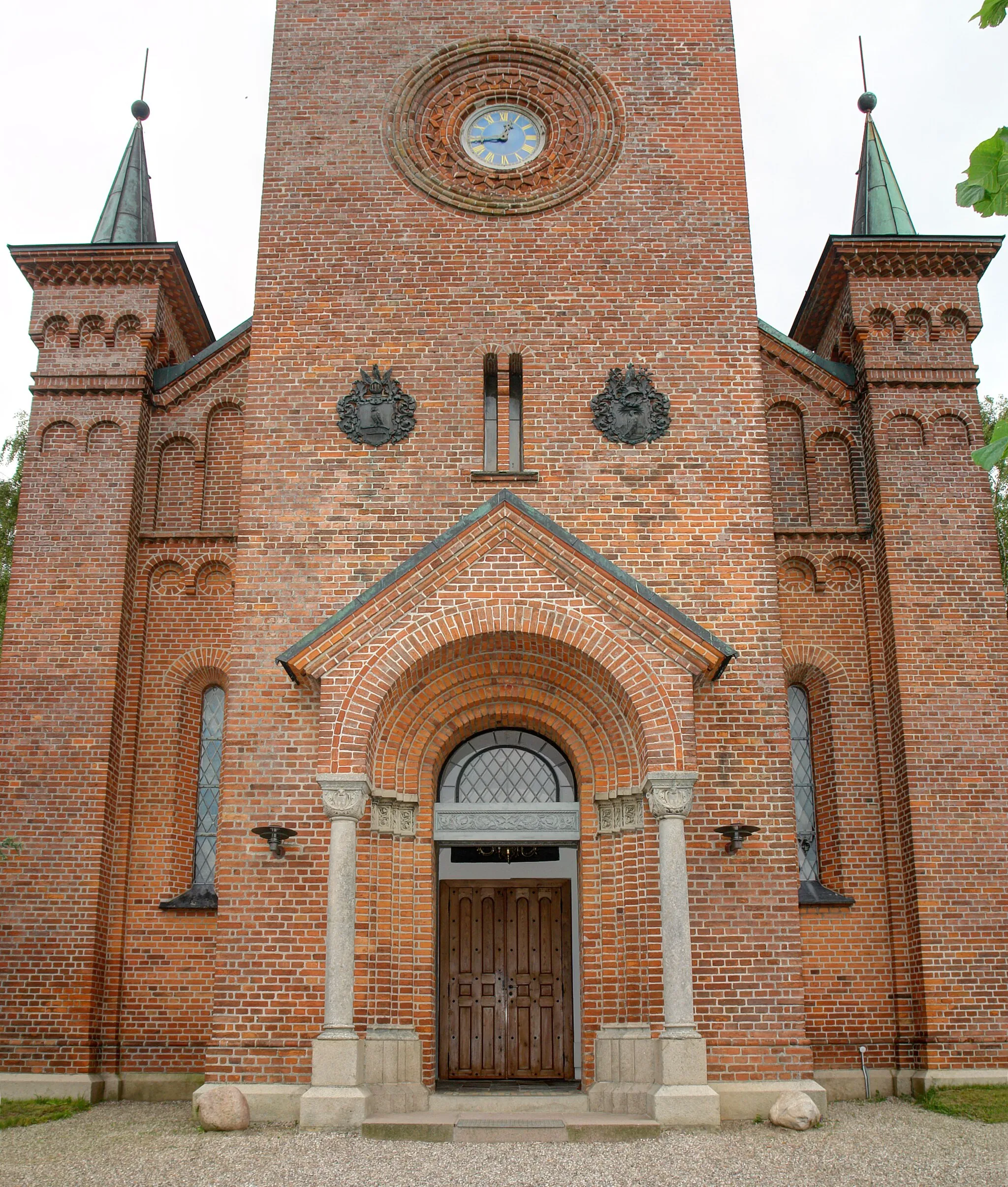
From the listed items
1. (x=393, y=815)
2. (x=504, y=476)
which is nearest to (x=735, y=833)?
(x=393, y=815)

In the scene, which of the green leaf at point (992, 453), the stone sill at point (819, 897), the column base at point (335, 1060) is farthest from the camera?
the stone sill at point (819, 897)

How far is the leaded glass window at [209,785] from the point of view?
14.4 meters

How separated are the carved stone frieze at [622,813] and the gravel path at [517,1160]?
291 cm

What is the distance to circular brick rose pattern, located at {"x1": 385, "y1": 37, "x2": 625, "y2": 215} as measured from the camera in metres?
15.2

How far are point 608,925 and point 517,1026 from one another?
1.95m

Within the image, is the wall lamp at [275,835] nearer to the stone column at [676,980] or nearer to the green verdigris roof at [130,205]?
the stone column at [676,980]

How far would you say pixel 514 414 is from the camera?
1438 cm

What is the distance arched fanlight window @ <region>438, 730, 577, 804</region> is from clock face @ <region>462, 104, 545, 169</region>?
7.16 meters

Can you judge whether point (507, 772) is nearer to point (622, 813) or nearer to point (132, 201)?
point (622, 813)

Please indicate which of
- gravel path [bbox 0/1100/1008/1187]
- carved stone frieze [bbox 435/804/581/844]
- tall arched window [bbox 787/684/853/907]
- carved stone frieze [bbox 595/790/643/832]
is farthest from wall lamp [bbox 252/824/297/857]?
tall arched window [bbox 787/684/853/907]

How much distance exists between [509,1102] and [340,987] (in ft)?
6.59

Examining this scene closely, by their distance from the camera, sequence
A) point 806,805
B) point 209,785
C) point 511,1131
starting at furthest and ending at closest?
point 209,785, point 806,805, point 511,1131

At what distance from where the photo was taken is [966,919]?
43.4ft

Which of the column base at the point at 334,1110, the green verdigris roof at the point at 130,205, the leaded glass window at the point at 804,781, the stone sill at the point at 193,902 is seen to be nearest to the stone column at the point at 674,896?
the leaded glass window at the point at 804,781
